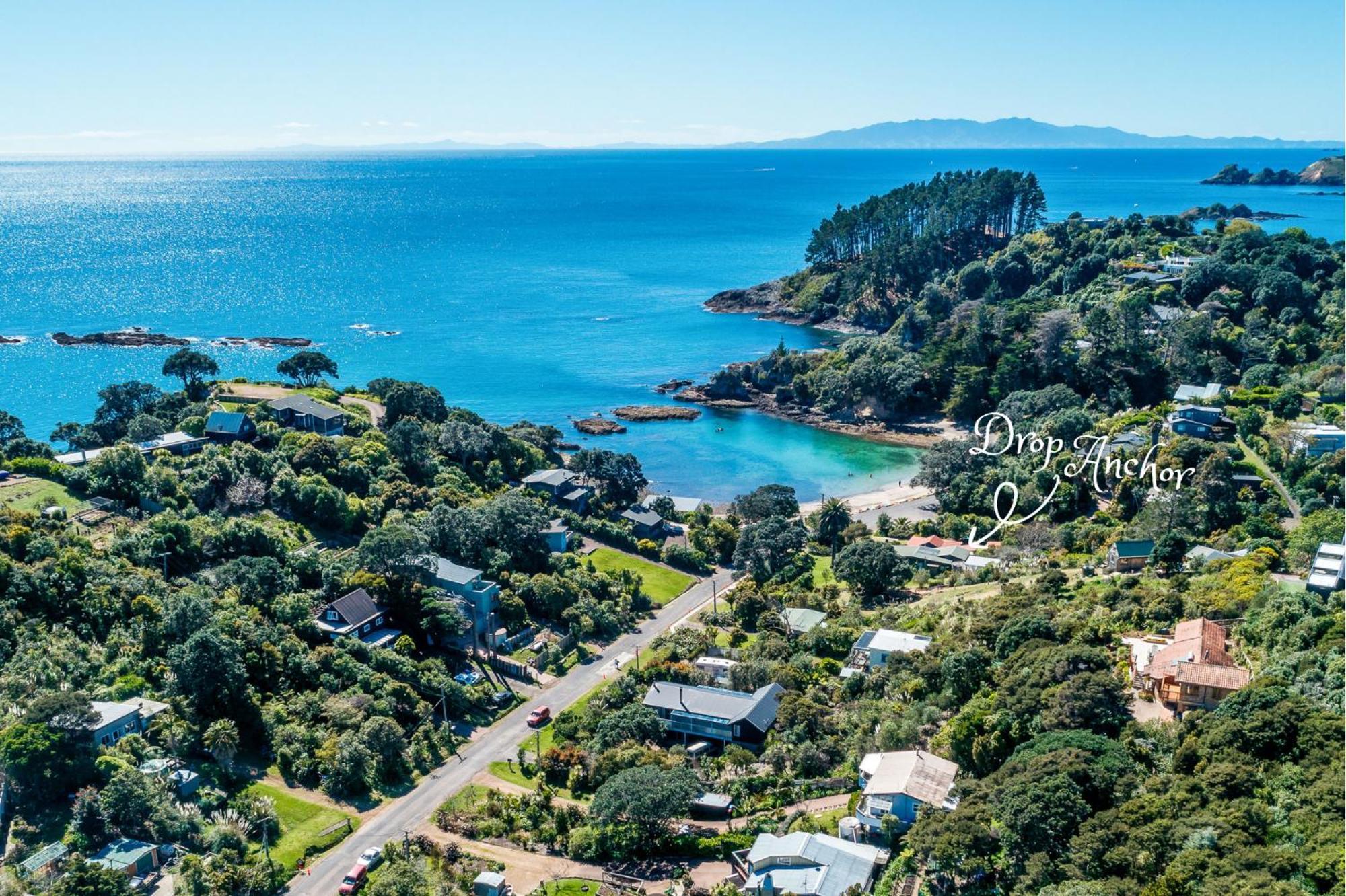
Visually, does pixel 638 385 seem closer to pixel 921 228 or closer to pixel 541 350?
pixel 541 350

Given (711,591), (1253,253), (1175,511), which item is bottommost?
(711,591)

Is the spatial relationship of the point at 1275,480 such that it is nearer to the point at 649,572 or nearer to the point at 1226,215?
the point at 649,572

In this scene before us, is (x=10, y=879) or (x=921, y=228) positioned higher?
(x=921, y=228)

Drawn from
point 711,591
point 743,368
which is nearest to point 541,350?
point 743,368

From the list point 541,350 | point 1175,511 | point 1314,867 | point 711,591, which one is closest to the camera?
point 1314,867

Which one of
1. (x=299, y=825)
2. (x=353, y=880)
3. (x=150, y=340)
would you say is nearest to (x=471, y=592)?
(x=299, y=825)

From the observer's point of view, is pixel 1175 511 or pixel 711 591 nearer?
pixel 1175 511

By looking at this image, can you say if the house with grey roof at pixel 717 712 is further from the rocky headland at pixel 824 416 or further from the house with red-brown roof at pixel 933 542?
the rocky headland at pixel 824 416

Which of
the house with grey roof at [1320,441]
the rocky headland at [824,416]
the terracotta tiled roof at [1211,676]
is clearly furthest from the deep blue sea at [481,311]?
the terracotta tiled roof at [1211,676]
